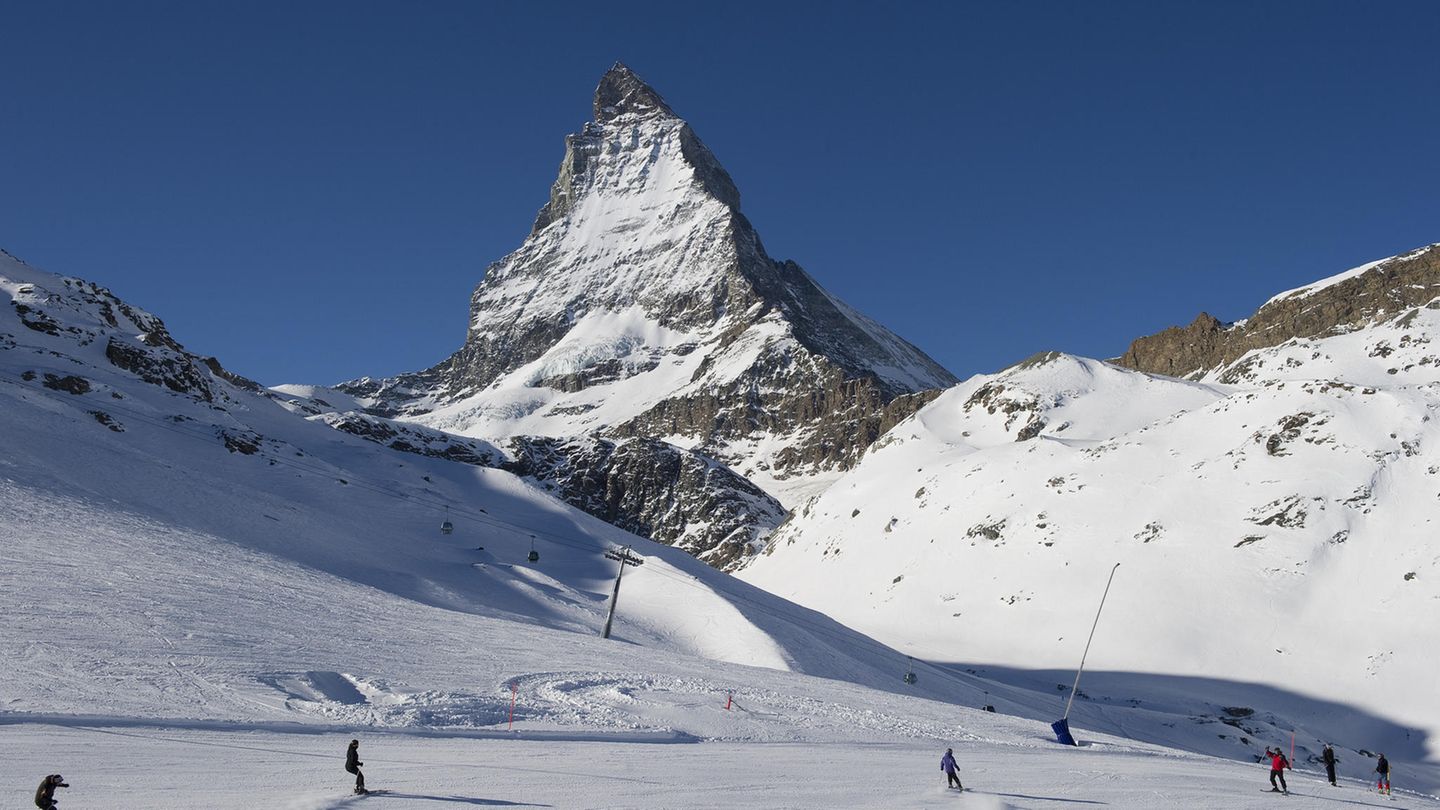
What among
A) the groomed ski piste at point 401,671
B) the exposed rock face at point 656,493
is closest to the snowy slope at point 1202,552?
the groomed ski piste at point 401,671

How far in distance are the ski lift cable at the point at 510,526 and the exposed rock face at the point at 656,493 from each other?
10365 cm

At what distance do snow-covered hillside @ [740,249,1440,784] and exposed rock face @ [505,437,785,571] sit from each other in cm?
5170

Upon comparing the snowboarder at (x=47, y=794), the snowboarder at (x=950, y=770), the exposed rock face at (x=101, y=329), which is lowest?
the snowboarder at (x=47, y=794)

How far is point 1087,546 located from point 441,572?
63622mm

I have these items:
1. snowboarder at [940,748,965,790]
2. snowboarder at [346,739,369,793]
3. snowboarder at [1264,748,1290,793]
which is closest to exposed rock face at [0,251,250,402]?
snowboarder at [346,739,369,793]

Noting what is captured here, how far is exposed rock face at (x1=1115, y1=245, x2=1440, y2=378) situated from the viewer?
125 metres

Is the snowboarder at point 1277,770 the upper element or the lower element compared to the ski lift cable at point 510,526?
lower

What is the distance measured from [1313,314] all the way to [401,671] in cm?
14080

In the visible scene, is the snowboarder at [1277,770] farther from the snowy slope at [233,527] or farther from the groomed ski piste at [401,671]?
the snowy slope at [233,527]

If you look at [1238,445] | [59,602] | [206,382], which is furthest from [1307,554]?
[206,382]

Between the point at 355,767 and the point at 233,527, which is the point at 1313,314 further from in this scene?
the point at 355,767

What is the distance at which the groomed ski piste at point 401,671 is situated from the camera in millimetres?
21172

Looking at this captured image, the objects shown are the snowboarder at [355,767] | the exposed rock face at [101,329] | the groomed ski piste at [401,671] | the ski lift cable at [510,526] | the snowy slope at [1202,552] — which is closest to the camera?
the snowboarder at [355,767]

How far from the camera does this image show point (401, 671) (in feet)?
103
